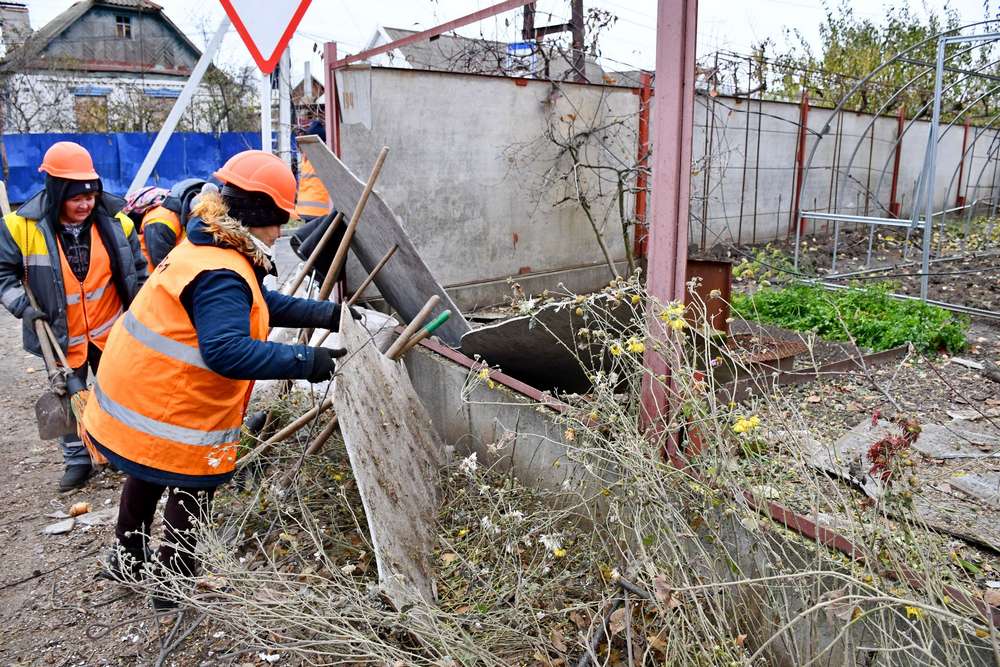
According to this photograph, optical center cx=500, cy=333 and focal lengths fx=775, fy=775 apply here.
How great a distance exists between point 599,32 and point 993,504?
6405 millimetres

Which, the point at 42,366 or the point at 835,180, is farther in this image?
the point at 835,180

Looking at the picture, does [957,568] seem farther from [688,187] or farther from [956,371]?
[956,371]

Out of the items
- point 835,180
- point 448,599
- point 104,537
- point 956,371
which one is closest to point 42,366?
point 104,537

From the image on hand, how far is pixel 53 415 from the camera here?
4.16 meters

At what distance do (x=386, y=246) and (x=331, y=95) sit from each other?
1760 mm

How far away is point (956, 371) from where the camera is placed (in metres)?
5.32

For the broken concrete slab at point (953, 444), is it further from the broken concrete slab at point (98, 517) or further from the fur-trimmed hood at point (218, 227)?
the broken concrete slab at point (98, 517)

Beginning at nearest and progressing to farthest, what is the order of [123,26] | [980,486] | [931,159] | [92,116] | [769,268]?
[980,486] → [931,159] → [769,268] → [92,116] → [123,26]

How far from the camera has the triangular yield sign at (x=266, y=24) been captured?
14.5ft

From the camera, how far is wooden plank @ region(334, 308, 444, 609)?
2752 mm

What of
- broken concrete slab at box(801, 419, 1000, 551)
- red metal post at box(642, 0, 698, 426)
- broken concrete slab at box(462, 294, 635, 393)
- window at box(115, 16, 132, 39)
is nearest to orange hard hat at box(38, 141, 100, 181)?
broken concrete slab at box(462, 294, 635, 393)

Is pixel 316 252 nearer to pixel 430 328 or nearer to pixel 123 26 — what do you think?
pixel 430 328

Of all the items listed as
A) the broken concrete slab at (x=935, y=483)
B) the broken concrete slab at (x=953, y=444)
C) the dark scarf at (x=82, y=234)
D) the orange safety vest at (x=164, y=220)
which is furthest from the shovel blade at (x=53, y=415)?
the broken concrete slab at (x=953, y=444)

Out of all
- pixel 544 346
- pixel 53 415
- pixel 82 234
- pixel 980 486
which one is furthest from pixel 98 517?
pixel 980 486
